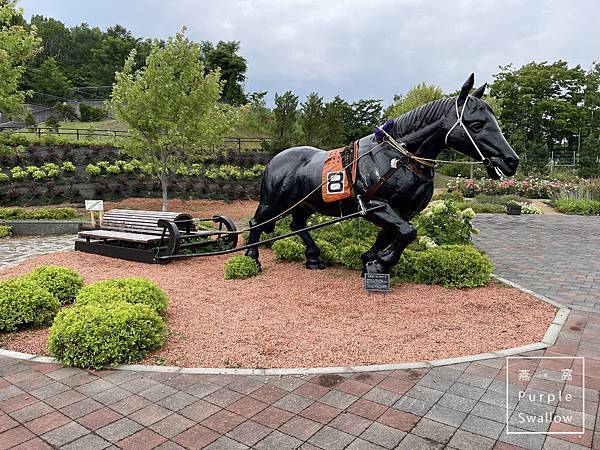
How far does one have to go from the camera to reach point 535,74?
42812 mm

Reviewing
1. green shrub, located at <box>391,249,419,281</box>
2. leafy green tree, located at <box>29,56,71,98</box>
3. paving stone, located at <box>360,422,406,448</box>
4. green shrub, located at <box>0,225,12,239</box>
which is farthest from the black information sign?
leafy green tree, located at <box>29,56,71,98</box>

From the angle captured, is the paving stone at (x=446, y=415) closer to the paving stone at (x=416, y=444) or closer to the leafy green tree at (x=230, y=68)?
the paving stone at (x=416, y=444)

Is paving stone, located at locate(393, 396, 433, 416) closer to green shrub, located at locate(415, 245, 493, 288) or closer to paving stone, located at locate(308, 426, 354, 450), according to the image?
paving stone, located at locate(308, 426, 354, 450)

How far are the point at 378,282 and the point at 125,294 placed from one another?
9.78ft

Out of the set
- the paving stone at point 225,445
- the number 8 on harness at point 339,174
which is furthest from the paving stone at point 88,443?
the number 8 on harness at point 339,174

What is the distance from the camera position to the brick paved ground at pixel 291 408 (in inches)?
109

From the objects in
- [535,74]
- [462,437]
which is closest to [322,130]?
[462,437]

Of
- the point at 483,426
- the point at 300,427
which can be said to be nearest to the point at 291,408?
the point at 300,427

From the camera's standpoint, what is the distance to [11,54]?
1213cm

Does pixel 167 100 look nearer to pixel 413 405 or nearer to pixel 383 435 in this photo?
pixel 413 405

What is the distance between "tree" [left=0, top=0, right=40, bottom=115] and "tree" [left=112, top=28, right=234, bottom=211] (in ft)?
10.1

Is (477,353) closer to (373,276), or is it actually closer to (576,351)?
(576,351)

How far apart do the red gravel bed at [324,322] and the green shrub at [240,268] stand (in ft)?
0.52

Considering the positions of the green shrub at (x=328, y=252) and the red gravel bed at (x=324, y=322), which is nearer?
the red gravel bed at (x=324, y=322)
